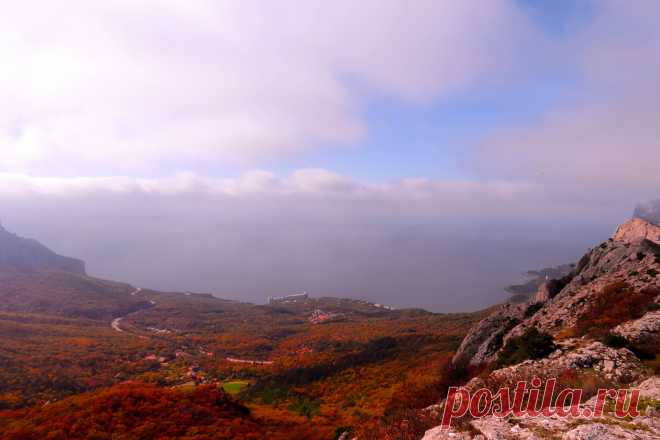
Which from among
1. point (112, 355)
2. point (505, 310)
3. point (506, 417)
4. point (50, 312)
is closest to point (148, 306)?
point (50, 312)

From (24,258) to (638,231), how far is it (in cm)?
23950

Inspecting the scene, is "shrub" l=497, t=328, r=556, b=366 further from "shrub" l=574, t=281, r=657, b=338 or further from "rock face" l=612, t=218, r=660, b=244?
"rock face" l=612, t=218, r=660, b=244

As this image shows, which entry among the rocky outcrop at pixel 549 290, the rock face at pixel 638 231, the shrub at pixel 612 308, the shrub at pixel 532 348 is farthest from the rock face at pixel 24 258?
the rock face at pixel 638 231

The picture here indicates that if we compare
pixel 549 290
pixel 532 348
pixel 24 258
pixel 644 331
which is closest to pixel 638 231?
pixel 549 290

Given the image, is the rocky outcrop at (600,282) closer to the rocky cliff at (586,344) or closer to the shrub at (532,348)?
the rocky cliff at (586,344)

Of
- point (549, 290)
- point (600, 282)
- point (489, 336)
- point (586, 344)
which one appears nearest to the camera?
point (586, 344)

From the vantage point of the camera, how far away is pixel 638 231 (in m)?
29.1

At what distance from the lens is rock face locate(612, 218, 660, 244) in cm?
2767

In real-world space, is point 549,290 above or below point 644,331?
above

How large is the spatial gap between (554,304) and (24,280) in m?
181

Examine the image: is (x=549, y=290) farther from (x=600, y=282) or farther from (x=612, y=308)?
(x=612, y=308)

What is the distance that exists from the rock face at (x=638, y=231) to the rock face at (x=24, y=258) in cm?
21108

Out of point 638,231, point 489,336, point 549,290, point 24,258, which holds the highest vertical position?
point 638,231

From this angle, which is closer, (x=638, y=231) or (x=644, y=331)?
(x=644, y=331)
